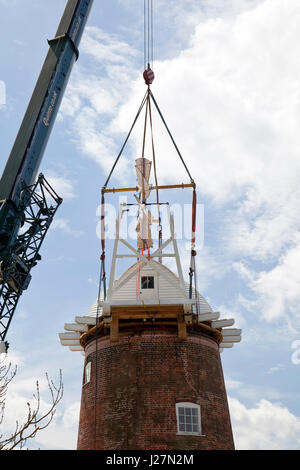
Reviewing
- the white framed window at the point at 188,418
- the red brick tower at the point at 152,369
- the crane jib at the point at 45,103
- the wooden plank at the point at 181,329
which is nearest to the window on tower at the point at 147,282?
the red brick tower at the point at 152,369

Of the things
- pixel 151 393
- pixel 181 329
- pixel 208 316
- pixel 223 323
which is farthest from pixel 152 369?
pixel 223 323

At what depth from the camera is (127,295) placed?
23812 millimetres

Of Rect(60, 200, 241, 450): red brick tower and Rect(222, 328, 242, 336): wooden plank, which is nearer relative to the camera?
Rect(60, 200, 241, 450): red brick tower

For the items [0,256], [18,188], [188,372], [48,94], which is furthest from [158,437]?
[48,94]

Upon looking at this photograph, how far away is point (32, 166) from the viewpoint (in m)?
27.1

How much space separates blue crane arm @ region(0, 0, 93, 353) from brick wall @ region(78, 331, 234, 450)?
6.21 meters

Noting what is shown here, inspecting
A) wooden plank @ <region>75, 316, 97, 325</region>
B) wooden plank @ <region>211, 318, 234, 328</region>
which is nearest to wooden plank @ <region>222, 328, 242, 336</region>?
wooden plank @ <region>211, 318, 234, 328</region>

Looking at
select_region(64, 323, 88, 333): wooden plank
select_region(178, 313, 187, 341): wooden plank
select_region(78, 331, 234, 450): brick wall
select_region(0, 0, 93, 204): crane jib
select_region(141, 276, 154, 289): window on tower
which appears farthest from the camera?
select_region(0, 0, 93, 204): crane jib

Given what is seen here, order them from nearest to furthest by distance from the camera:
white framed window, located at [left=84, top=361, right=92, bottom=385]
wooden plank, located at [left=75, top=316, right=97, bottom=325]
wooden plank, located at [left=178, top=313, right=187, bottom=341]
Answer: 1. wooden plank, located at [left=178, top=313, right=187, bottom=341]
2. wooden plank, located at [left=75, top=316, right=97, bottom=325]
3. white framed window, located at [left=84, top=361, right=92, bottom=385]

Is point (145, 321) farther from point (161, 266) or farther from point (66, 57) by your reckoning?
point (66, 57)

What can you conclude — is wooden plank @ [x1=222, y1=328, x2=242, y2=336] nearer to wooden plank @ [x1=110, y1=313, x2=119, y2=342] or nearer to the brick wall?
the brick wall

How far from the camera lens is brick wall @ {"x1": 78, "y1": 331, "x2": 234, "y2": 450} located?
2047cm

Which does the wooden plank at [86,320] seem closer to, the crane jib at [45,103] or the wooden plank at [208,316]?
the wooden plank at [208,316]

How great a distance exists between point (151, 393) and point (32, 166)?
1252 cm
